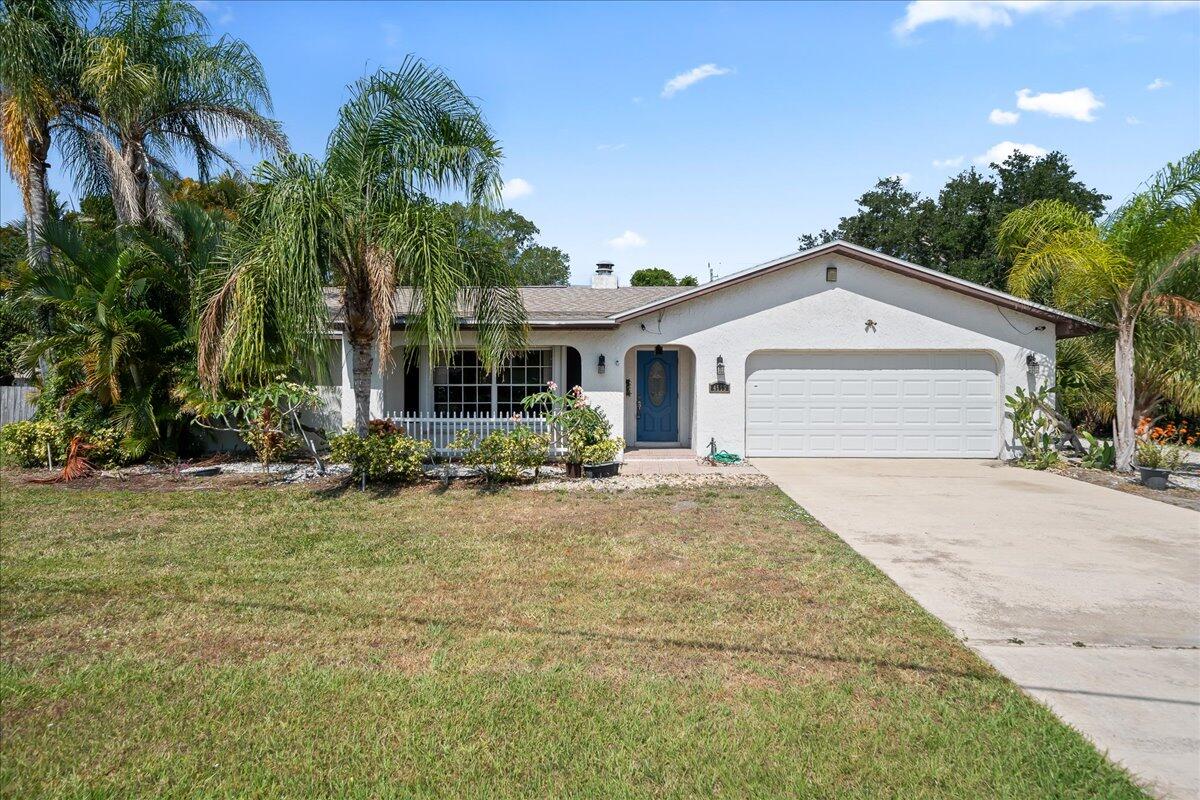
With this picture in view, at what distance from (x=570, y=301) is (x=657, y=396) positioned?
2.93 meters

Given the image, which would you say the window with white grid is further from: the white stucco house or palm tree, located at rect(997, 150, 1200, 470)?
palm tree, located at rect(997, 150, 1200, 470)

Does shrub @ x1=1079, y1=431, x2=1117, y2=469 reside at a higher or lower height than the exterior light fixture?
lower

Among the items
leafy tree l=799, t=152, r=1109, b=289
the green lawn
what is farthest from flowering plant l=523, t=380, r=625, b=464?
leafy tree l=799, t=152, r=1109, b=289

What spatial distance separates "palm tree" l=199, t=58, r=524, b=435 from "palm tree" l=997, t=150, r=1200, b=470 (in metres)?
10.4

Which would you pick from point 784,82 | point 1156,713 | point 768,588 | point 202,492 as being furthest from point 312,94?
point 1156,713

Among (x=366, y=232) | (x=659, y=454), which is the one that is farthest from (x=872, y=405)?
(x=366, y=232)

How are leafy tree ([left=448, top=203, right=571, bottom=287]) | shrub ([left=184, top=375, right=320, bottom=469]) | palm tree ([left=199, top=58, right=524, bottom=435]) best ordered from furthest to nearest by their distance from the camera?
leafy tree ([left=448, top=203, right=571, bottom=287]), shrub ([left=184, top=375, right=320, bottom=469]), palm tree ([left=199, top=58, right=524, bottom=435])

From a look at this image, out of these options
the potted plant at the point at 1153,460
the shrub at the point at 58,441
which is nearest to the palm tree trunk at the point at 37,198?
the shrub at the point at 58,441

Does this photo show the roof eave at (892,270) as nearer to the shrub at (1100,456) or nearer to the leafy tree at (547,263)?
the shrub at (1100,456)

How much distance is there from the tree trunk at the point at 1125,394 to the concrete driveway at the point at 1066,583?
1586 mm

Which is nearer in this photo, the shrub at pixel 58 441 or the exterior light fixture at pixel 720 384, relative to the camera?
the shrub at pixel 58 441

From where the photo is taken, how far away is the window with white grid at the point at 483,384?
14.6 m

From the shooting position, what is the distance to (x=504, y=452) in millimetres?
A: 10906

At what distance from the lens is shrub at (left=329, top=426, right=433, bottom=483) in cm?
1057
